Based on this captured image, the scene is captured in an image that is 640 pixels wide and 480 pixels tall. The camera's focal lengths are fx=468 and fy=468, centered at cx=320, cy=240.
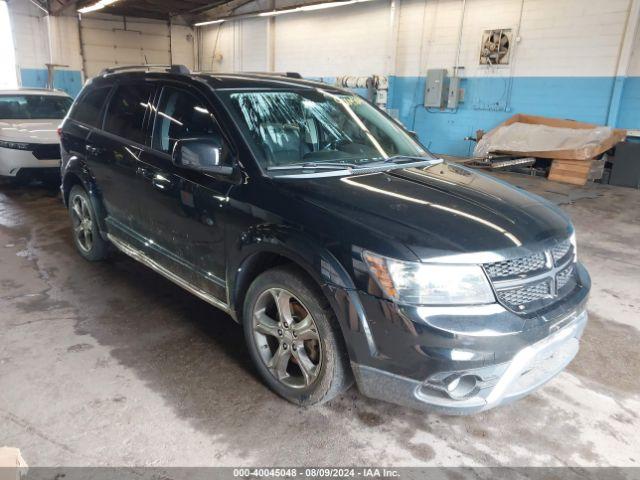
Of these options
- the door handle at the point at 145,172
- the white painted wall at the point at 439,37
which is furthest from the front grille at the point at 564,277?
the white painted wall at the point at 439,37

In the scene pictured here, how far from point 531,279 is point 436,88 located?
10.9 meters

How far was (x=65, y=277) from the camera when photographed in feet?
13.3

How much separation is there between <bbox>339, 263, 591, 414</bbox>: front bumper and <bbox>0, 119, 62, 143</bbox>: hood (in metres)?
6.40

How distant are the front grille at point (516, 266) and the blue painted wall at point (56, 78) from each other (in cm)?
1876

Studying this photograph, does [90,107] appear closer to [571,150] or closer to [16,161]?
[16,161]

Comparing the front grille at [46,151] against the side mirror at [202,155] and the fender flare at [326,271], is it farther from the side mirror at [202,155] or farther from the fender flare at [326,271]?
the fender flare at [326,271]

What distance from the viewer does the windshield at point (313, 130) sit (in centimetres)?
266

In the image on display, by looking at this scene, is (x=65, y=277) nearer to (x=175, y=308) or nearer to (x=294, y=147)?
(x=175, y=308)

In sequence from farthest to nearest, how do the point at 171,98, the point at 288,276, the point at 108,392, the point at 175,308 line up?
the point at 175,308, the point at 171,98, the point at 108,392, the point at 288,276

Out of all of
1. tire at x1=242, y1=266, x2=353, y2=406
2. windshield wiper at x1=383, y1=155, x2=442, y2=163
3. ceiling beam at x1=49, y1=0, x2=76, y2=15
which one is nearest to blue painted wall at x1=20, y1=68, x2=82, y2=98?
ceiling beam at x1=49, y1=0, x2=76, y2=15

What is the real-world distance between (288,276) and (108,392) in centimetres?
121

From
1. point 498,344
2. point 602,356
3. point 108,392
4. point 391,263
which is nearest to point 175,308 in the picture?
point 108,392

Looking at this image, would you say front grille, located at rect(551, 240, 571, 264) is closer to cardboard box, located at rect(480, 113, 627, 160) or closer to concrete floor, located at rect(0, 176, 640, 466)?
concrete floor, located at rect(0, 176, 640, 466)

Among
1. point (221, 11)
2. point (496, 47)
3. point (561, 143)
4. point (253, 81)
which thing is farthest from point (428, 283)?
point (221, 11)
